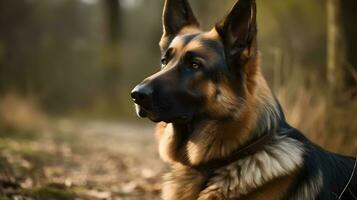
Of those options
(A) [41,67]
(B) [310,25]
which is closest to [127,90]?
(A) [41,67]

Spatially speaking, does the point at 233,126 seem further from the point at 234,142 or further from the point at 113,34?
the point at 113,34

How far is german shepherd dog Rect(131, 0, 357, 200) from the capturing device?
4.74 meters

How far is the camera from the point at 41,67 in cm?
2372

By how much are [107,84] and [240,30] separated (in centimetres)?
2151

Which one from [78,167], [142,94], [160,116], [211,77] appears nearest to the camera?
[142,94]

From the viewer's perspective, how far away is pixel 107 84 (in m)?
26.1

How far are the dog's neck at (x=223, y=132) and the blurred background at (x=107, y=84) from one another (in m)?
1.59

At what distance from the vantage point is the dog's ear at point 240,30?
15.8 ft

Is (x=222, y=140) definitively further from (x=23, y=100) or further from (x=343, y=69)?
(x=23, y=100)

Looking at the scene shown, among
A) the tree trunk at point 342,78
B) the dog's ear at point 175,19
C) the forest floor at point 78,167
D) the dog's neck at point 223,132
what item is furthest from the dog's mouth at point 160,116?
the tree trunk at point 342,78

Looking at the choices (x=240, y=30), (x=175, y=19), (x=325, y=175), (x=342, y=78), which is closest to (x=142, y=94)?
(x=240, y=30)

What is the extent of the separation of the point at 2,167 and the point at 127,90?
19.8m

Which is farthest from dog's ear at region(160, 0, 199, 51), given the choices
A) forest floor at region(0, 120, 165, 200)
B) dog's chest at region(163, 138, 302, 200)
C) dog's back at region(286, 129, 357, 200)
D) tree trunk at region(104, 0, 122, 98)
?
tree trunk at region(104, 0, 122, 98)

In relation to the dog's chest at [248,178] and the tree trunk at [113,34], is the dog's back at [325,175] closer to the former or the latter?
the dog's chest at [248,178]
